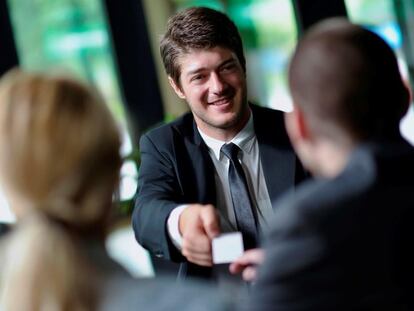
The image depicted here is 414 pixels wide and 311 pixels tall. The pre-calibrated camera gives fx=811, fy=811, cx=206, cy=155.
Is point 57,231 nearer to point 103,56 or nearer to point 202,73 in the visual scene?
point 202,73

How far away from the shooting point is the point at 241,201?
2.21 metres

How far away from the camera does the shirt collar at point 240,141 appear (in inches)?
91.6

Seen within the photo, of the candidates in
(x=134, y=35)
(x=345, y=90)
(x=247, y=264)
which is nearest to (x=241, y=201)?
(x=247, y=264)

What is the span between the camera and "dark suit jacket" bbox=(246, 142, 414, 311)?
122cm

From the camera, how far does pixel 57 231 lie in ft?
4.22

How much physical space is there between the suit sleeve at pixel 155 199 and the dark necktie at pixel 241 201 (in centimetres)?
16

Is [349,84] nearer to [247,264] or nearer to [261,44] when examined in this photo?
[247,264]

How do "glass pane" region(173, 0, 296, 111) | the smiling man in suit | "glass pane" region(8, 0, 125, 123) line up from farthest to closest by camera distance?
"glass pane" region(173, 0, 296, 111) < "glass pane" region(8, 0, 125, 123) < the smiling man in suit

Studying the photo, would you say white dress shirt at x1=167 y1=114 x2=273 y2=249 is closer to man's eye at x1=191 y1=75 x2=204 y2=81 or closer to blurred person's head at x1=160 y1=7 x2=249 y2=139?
blurred person's head at x1=160 y1=7 x2=249 y2=139

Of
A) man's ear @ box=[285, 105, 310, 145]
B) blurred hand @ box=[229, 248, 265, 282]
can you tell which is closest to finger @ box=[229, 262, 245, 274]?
blurred hand @ box=[229, 248, 265, 282]

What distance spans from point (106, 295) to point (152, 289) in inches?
2.8

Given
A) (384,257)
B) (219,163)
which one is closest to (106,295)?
(384,257)

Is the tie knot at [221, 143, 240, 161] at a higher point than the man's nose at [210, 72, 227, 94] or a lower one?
lower

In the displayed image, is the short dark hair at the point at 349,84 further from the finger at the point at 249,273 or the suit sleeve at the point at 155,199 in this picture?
the suit sleeve at the point at 155,199
